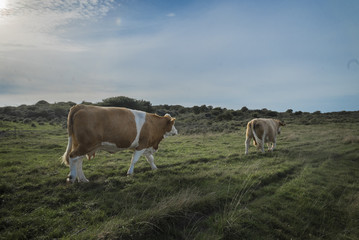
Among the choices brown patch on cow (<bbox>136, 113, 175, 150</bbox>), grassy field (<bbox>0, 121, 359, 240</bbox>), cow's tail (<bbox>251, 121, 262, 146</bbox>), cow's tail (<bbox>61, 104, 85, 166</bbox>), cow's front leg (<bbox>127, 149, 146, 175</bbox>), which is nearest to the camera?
grassy field (<bbox>0, 121, 359, 240</bbox>)

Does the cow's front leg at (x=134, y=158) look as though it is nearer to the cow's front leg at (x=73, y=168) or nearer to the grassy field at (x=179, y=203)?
the grassy field at (x=179, y=203)

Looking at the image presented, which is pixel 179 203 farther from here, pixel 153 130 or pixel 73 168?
pixel 153 130

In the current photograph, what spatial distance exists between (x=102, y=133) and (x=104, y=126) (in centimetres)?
22

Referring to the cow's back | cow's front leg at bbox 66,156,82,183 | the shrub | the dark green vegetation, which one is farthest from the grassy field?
the shrub

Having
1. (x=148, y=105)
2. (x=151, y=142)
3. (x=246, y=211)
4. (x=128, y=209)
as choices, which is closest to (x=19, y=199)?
(x=128, y=209)

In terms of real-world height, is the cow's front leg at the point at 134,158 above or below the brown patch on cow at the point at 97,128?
below

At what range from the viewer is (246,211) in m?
5.27

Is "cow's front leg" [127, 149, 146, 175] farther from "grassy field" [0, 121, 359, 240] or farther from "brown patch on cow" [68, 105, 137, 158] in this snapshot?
"brown patch on cow" [68, 105, 137, 158]

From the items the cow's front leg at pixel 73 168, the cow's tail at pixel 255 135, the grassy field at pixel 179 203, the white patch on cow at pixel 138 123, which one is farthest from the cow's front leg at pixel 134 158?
the cow's tail at pixel 255 135

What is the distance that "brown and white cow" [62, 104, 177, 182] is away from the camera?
656 centimetres

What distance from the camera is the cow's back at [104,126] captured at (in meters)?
6.56

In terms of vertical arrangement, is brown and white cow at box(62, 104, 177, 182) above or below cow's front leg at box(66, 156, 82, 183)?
above

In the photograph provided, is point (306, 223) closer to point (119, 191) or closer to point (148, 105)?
point (119, 191)

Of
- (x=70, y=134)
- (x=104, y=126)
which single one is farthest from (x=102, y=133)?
(x=70, y=134)
